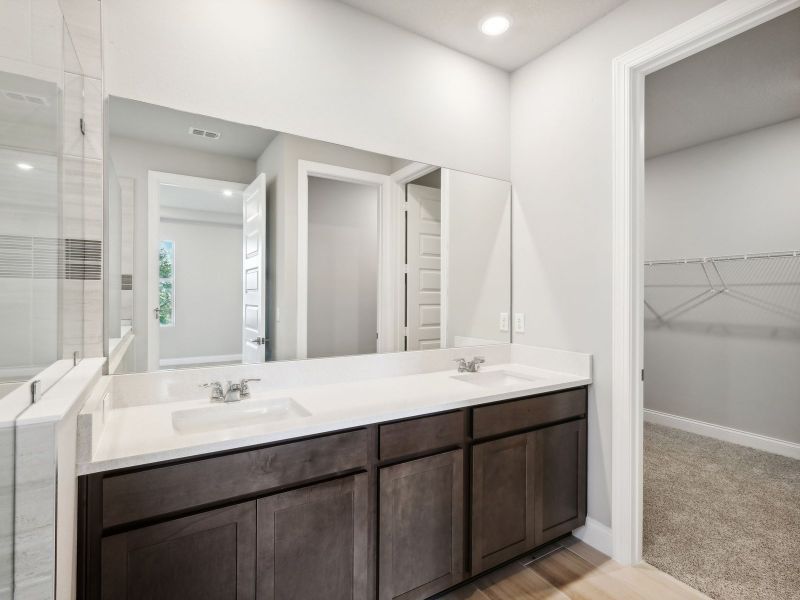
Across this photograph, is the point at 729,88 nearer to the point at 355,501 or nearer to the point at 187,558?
the point at 355,501

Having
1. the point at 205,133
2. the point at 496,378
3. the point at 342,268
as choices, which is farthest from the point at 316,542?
the point at 205,133

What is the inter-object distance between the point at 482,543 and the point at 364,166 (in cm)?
179

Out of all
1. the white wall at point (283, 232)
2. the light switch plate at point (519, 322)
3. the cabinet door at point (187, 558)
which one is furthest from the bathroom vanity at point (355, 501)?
the light switch plate at point (519, 322)

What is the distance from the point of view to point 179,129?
163 centimetres

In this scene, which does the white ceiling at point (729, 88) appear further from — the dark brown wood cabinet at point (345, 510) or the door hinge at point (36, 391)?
the door hinge at point (36, 391)

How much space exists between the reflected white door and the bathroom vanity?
279 mm

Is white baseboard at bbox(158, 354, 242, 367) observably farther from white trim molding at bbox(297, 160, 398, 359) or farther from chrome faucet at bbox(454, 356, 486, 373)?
chrome faucet at bbox(454, 356, 486, 373)

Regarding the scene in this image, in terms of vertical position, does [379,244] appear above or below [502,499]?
above

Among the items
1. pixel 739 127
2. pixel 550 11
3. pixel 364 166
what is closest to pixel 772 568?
pixel 364 166

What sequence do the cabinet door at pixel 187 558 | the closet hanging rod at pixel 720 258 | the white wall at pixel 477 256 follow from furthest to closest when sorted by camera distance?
the closet hanging rod at pixel 720 258 → the white wall at pixel 477 256 → the cabinet door at pixel 187 558

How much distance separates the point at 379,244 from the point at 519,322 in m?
1.00

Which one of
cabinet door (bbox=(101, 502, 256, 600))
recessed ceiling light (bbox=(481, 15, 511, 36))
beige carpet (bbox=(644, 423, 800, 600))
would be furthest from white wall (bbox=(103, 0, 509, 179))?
beige carpet (bbox=(644, 423, 800, 600))

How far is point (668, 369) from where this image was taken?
13.0 ft

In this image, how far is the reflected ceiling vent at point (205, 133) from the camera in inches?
65.4
